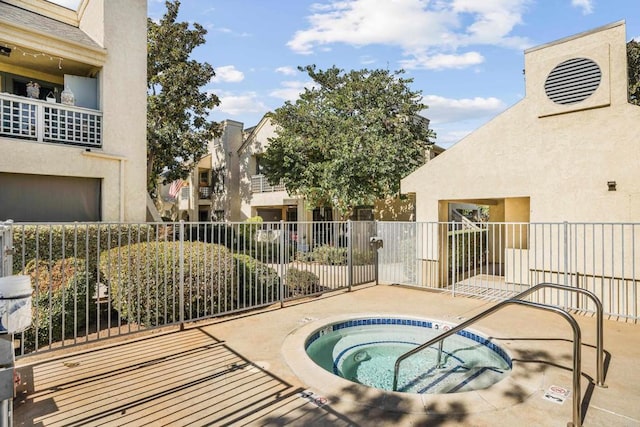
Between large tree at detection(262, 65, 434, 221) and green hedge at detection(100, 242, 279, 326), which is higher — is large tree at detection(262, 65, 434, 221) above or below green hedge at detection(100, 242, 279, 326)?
above

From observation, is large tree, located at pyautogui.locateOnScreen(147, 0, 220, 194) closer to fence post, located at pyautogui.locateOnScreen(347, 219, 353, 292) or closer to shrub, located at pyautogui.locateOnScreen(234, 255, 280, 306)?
shrub, located at pyautogui.locateOnScreen(234, 255, 280, 306)

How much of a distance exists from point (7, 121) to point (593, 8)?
15813mm

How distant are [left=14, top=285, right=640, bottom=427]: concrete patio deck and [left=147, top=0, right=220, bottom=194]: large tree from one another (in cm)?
1320

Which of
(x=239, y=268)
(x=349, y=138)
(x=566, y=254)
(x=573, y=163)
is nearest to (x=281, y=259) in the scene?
(x=239, y=268)

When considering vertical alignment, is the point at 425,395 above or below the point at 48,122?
below

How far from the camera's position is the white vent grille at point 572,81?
796 centimetres

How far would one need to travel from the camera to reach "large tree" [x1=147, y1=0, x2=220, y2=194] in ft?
55.2

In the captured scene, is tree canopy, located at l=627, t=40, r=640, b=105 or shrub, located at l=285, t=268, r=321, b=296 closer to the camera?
shrub, located at l=285, t=268, r=321, b=296

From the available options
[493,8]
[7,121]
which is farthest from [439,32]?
[7,121]

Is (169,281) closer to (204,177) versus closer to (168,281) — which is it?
(168,281)

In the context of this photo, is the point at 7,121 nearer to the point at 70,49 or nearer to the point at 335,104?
the point at 70,49

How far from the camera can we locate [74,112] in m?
9.46

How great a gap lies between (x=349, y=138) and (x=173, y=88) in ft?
30.2

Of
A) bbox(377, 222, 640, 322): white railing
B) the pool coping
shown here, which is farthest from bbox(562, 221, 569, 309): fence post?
the pool coping
